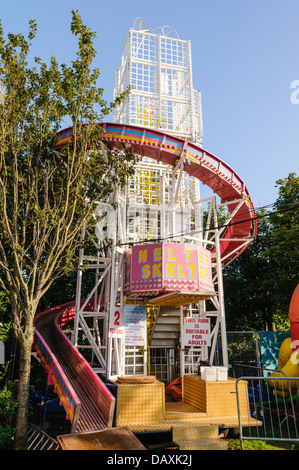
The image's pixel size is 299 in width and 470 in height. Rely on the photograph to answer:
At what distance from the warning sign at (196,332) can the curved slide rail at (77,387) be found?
3532 mm

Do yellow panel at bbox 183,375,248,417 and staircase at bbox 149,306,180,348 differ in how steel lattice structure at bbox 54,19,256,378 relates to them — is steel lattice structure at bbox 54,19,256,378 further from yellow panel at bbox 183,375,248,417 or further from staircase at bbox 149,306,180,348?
yellow panel at bbox 183,375,248,417

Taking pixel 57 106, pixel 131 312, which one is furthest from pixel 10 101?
pixel 131 312

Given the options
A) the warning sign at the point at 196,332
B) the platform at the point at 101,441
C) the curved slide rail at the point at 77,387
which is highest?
the warning sign at the point at 196,332

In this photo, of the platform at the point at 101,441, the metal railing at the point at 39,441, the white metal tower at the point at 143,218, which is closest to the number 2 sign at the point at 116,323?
the white metal tower at the point at 143,218

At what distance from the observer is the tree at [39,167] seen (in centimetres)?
891

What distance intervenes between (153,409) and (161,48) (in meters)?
22.0

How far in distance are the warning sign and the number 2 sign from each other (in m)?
2.60

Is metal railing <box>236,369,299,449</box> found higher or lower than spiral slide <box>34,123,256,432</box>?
lower

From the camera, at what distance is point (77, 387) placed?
9406 millimetres

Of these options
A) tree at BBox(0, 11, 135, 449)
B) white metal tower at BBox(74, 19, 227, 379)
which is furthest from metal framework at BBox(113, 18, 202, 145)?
tree at BBox(0, 11, 135, 449)

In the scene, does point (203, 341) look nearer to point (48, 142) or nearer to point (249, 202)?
point (249, 202)

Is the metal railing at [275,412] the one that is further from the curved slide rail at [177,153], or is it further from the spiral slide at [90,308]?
the curved slide rail at [177,153]

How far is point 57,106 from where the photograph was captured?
10.4 m

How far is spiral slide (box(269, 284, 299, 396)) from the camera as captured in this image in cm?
1194
